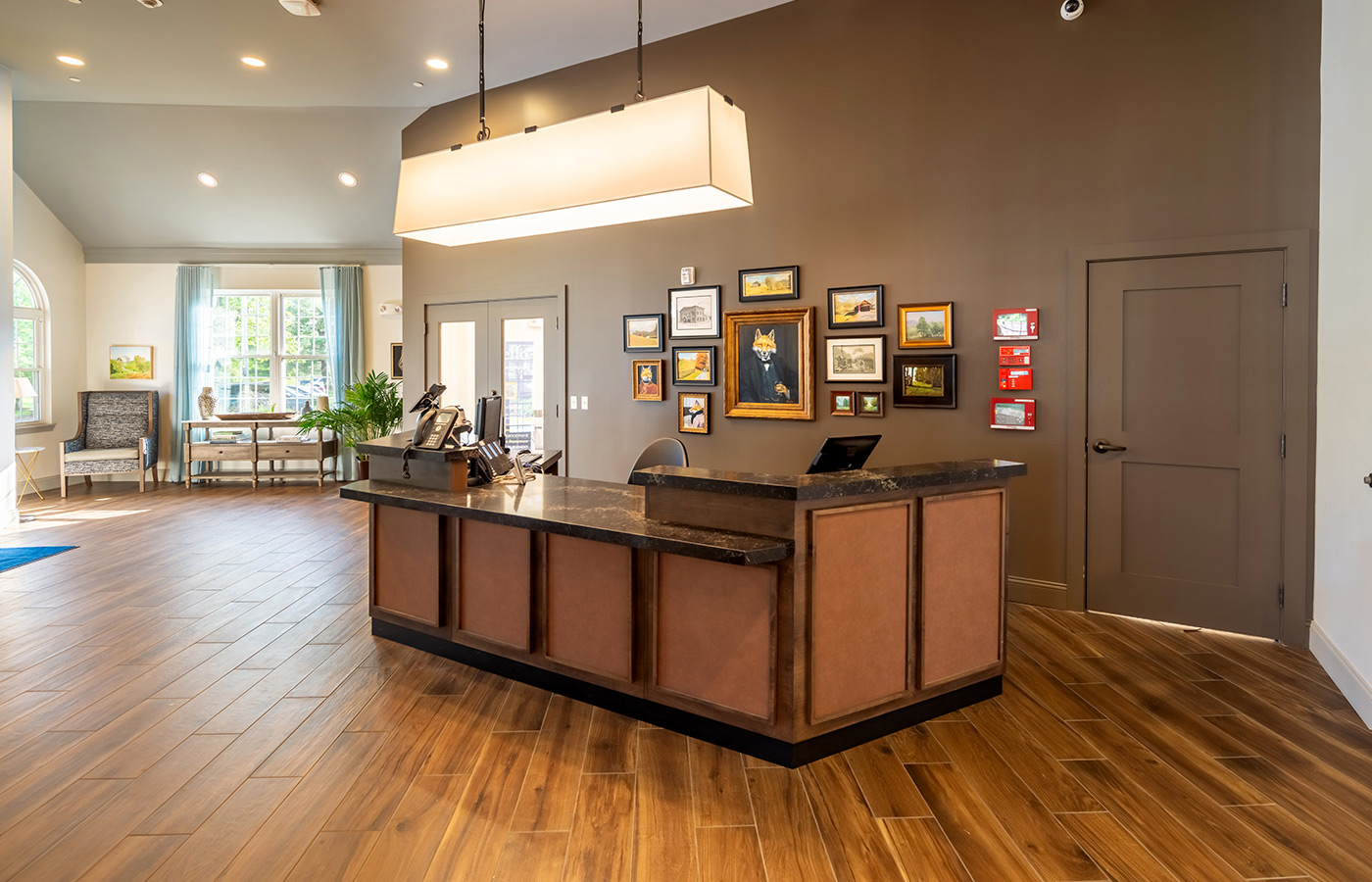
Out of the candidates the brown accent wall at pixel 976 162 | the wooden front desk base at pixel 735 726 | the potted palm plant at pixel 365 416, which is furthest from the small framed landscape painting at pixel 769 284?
the potted palm plant at pixel 365 416

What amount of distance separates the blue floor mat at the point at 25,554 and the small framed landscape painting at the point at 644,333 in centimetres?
466

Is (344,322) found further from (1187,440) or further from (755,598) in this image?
(1187,440)

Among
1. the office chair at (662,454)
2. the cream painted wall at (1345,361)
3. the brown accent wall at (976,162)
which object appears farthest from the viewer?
the office chair at (662,454)

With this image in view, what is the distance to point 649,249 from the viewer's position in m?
6.18

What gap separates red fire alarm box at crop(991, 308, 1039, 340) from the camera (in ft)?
15.1

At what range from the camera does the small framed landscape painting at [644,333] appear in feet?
20.1

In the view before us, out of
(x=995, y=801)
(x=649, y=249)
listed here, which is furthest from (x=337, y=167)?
(x=995, y=801)

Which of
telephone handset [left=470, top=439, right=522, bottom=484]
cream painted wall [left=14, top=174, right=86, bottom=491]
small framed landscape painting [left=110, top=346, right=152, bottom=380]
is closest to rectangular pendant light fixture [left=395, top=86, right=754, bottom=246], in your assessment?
telephone handset [left=470, top=439, right=522, bottom=484]

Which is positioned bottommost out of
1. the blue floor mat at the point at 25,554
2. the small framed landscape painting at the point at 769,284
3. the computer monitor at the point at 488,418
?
the blue floor mat at the point at 25,554

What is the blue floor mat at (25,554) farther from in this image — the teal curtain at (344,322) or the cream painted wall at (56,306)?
the teal curtain at (344,322)

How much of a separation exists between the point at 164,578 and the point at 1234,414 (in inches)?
259

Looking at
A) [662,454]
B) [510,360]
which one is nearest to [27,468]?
[510,360]

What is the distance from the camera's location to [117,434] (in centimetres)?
970

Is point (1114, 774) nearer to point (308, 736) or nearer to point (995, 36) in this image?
point (308, 736)
